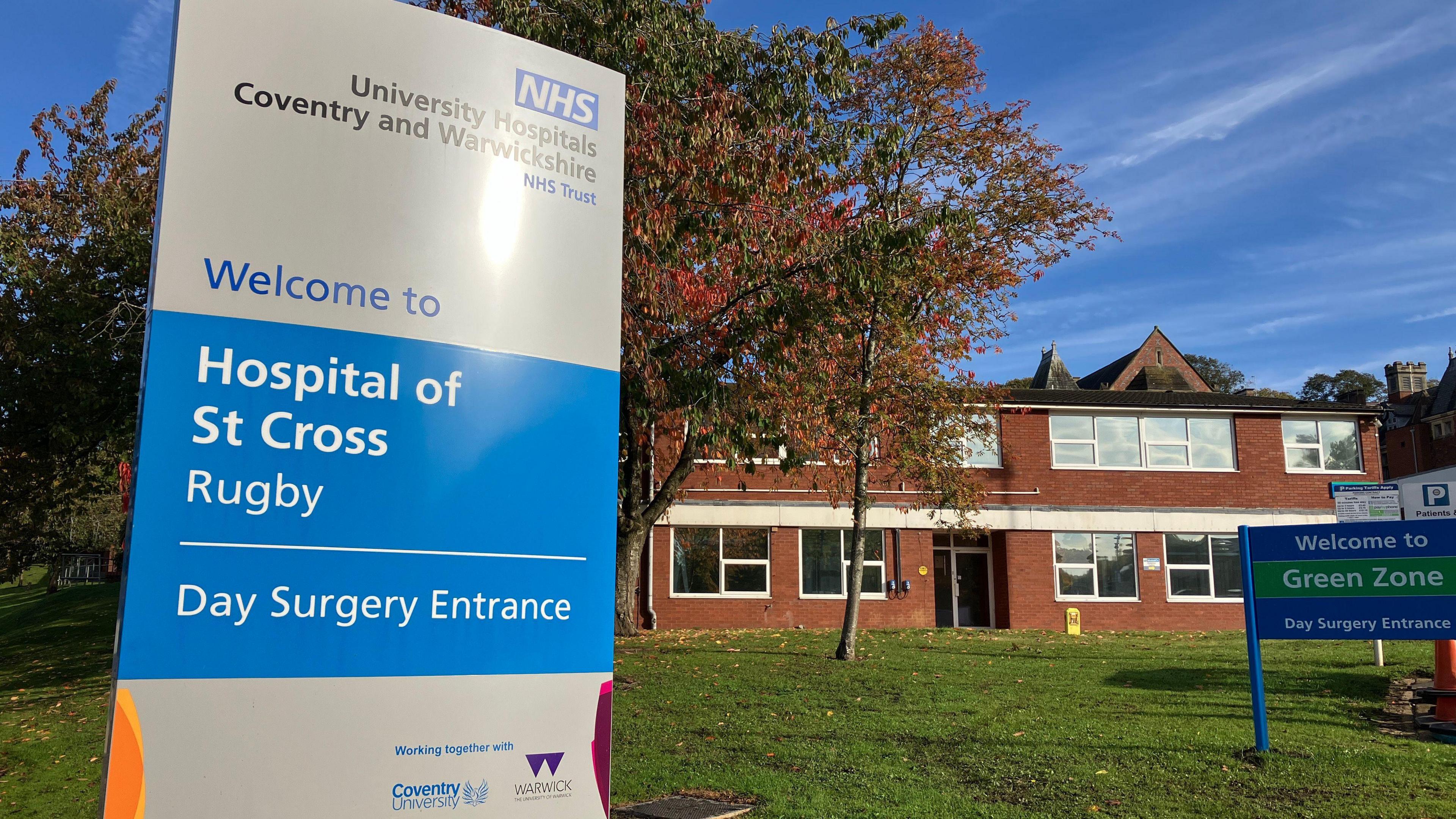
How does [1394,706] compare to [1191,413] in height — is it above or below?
below

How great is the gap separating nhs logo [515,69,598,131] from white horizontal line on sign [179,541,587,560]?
1633 millimetres

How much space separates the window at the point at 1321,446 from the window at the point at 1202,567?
3.15 meters

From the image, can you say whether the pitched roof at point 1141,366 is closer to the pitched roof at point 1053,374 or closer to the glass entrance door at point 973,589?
the pitched roof at point 1053,374

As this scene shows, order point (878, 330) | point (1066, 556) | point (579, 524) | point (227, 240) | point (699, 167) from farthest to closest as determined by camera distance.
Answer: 1. point (1066, 556)
2. point (878, 330)
3. point (699, 167)
4. point (579, 524)
5. point (227, 240)

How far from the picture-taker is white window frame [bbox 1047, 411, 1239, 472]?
26578 mm

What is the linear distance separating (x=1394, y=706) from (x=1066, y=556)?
52.3 ft

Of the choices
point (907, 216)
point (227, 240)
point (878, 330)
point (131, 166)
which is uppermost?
point (131, 166)

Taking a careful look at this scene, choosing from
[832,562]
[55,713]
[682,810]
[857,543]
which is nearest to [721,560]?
[832,562]

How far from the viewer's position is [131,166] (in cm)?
1590

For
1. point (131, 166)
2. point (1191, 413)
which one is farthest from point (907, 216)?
point (1191, 413)

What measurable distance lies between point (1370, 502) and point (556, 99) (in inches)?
543

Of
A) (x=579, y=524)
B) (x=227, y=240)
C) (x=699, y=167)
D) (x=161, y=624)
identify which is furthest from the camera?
(x=699, y=167)

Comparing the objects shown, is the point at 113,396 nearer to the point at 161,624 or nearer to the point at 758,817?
the point at 758,817

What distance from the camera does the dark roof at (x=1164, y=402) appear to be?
2666cm
